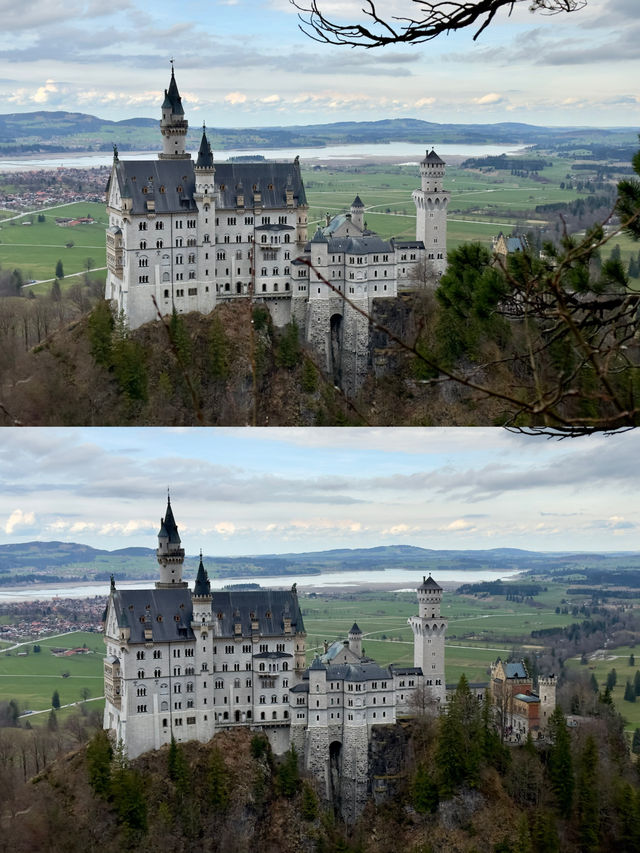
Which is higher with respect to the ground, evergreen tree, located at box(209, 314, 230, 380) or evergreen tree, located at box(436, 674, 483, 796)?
evergreen tree, located at box(209, 314, 230, 380)

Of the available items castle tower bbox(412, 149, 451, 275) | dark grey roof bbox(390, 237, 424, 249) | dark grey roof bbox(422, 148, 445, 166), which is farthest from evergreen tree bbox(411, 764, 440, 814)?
dark grey roof bbox(422, 148, 445, 166)

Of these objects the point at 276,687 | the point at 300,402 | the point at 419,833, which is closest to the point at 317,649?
the point at 276,687

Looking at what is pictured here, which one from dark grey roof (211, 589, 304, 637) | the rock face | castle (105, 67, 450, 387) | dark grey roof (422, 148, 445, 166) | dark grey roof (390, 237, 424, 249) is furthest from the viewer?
dark grey roof (422, 148, 445, 166)

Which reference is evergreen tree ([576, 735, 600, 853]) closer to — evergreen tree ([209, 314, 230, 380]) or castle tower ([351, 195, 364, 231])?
evergreen tree ([209, 314, 230, 380])

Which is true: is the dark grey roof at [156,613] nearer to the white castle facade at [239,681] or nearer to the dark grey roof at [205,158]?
the white castle facade at [239,681]

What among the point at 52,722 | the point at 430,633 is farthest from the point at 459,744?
the point at 52,722

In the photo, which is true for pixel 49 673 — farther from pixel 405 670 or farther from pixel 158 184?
pixel 158 184

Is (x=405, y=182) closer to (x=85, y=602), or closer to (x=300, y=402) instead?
(x=300, y=402)
